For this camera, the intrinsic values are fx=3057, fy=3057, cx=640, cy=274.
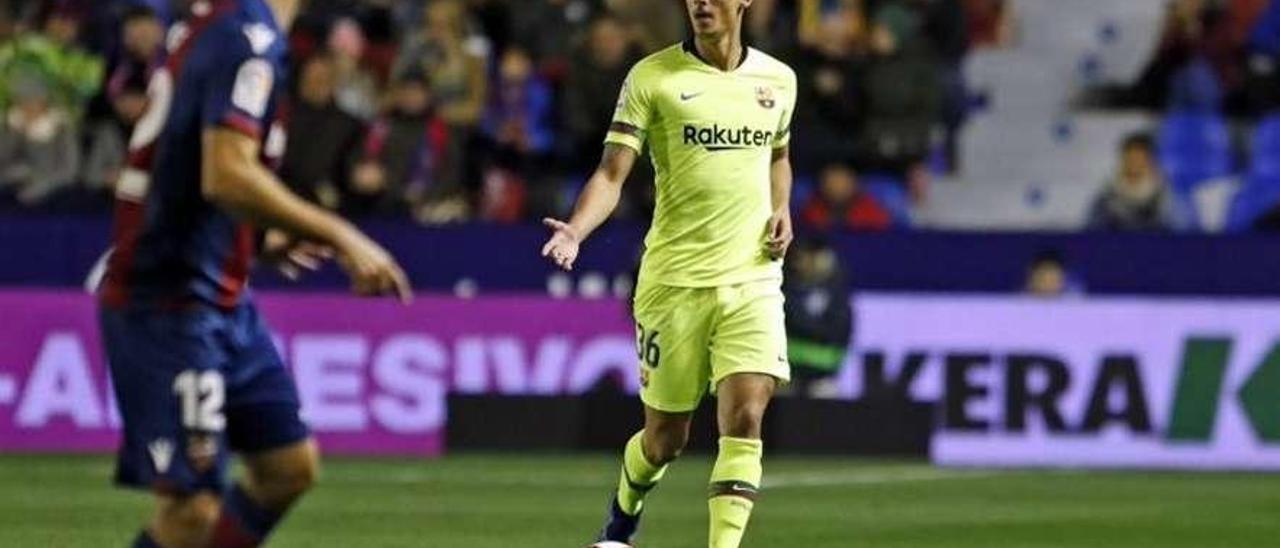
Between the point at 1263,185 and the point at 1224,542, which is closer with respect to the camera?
the point at 1224,542

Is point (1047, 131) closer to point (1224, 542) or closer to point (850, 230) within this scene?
point (850, 230)

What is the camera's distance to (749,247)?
35.1 ft

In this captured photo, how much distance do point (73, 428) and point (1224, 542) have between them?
784cm

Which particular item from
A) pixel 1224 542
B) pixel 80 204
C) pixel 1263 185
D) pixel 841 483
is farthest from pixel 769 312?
pixel 1263 185

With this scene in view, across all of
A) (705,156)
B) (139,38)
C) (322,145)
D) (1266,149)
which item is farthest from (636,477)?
(1266,149)

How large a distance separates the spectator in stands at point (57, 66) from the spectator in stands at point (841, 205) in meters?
5.01

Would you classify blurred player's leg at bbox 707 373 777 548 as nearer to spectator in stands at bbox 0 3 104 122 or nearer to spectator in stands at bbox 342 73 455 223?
spectator in stands at bbox 342 73 455 223

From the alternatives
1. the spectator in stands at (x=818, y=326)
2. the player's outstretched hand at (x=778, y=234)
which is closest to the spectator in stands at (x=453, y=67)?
the spectator in stands at (x=818, y=326)

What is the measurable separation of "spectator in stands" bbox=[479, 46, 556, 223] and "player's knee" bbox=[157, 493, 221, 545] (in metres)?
13.0

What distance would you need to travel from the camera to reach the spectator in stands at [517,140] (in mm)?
20906

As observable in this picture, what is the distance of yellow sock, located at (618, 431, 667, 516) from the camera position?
428 inches

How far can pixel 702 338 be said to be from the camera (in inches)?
420

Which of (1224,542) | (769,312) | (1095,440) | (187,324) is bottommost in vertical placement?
(1095,440)

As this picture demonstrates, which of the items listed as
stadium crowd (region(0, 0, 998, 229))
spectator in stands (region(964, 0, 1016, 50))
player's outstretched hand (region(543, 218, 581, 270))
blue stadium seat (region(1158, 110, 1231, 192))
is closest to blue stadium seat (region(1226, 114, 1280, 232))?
blue stadium seat (region(1158, 110, 1231, 192))
